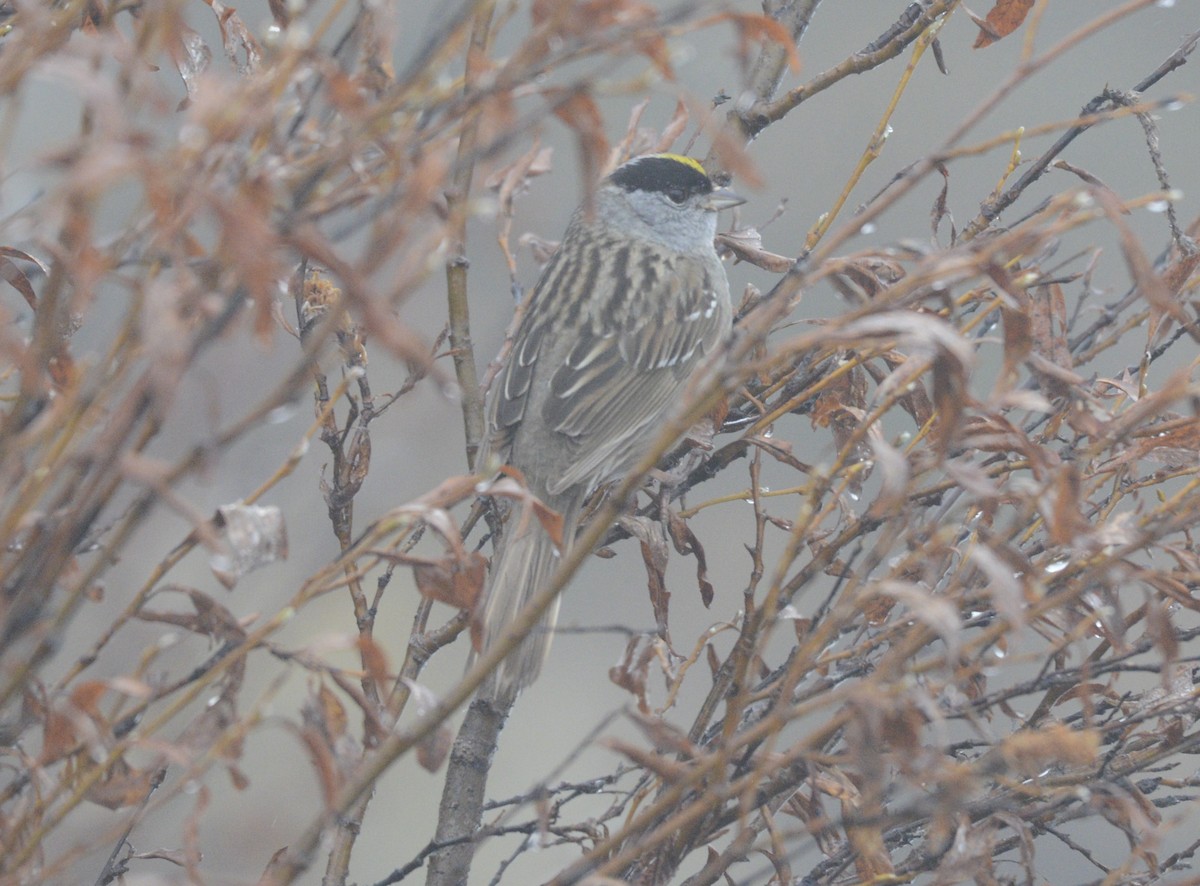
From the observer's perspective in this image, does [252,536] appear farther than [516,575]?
No

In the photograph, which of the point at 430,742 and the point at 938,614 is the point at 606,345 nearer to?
the point at 430,742

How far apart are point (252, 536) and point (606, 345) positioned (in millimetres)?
2500

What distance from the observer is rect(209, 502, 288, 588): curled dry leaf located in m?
1.21

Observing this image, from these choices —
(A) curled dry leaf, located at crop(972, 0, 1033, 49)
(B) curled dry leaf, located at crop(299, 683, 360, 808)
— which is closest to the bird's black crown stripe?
(A) curled dry leaf, located at crop(972, 0, 1033, 49)

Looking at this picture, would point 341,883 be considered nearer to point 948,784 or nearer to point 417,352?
point 948,784

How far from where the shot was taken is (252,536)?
1222mm

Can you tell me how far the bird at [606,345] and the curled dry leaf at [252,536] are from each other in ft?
5.15

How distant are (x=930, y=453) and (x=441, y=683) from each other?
219 inches

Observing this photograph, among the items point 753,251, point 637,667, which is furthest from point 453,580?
point 753,251

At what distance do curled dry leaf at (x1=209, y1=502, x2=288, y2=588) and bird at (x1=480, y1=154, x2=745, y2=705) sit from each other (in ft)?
5.15

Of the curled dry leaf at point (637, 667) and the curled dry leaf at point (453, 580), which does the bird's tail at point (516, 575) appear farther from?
the curled dry leaf at point (453, 580)

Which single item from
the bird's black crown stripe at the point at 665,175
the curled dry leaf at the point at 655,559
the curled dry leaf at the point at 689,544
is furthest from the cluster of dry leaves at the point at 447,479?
the bird's black crown stripe at the point at 665,175

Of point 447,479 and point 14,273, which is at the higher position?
point 14,273

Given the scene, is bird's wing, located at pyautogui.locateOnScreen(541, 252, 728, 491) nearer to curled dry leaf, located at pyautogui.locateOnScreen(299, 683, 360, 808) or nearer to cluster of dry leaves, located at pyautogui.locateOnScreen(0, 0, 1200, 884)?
cluster of dry leaves, located at pyautogui.locateOnScreen(0, 0, 1200, 884)
